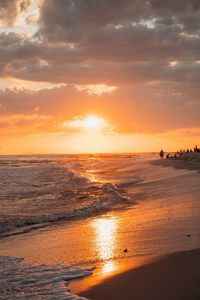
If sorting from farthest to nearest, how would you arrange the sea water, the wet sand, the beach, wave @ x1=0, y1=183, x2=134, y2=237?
wave @ x1=0, y1=183, x2=134, y2=237
the sea water
the beach
the wet sand

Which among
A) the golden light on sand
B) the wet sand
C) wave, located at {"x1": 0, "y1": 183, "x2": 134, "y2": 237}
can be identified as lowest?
wave, located at {"x1": 0, "y1": 183, "x2": 134, "y2": 237}

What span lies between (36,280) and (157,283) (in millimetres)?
2185

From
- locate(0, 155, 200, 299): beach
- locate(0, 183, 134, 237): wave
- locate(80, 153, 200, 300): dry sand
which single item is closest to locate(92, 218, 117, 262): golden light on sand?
locate(0, 155, 200, 299): beach

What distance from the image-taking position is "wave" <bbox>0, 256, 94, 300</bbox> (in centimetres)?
692

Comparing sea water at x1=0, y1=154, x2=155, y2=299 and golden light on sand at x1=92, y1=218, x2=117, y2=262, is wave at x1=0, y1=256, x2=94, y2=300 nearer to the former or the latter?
sea water at x1=0, y1=154, x2=155, y2=299

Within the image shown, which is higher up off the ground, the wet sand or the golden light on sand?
the wet sand

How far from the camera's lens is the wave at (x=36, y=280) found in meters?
6.92

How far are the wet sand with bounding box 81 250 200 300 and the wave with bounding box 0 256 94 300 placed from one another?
21.0 inches

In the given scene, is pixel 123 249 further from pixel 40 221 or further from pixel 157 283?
pixel 40 221

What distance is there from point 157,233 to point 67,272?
3.62 m

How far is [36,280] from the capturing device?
7.73 metres

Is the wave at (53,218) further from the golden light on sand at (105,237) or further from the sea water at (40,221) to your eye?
the golden light on sand at (105,237)

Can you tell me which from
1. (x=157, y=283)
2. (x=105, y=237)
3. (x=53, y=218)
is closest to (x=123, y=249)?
(x=105, y=237)

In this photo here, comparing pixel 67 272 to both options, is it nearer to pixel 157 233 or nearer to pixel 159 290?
pixel 159 290
